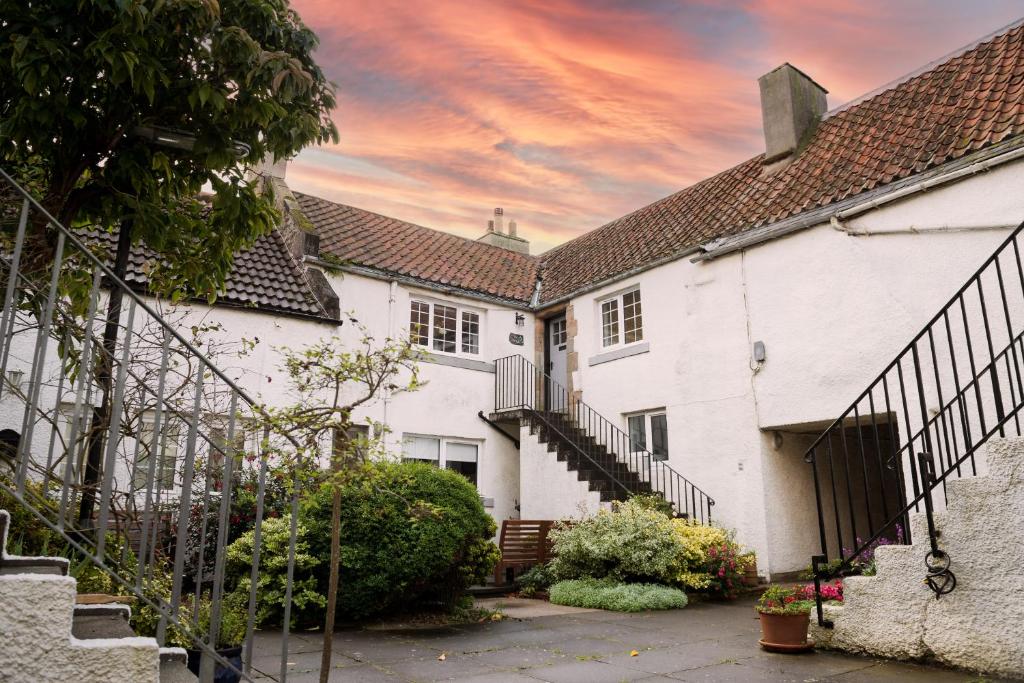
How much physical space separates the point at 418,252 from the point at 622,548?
29.3 feet

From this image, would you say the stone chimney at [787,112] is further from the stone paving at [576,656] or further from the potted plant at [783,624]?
Result: the potted plant at [783,624]

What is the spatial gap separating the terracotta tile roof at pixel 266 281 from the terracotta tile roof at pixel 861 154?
597cm

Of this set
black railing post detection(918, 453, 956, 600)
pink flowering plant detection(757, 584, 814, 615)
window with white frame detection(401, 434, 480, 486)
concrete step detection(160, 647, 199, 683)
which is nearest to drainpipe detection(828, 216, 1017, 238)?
black railing post detection(918, 453, 956, 600)

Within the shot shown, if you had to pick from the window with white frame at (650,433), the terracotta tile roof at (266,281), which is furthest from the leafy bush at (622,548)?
the terracotta tile roof at (266,281)

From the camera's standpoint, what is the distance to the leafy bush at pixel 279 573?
7508mm

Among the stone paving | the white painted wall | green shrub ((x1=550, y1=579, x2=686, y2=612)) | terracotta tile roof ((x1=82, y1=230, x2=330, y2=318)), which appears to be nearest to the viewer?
the stone paving

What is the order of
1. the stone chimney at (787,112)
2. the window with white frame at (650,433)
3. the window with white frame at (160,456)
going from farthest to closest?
1. the stone chimney at (787,112)
2. the window with white frame at (650,433)
3. the window with white frame at (160,456)

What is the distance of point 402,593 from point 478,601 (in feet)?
9.34

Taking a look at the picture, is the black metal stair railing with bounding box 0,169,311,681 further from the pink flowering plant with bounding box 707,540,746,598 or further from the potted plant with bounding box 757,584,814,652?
the pink flowering plant with bounding box 707,540,746,598

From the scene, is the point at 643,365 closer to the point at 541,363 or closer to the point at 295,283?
the point at 541,363

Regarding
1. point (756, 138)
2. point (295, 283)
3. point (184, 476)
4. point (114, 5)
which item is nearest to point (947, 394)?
point (756, 138)

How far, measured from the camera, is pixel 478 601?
10.5 meters

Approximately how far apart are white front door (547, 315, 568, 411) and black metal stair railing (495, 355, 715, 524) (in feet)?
0.09

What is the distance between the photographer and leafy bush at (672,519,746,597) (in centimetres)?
1006
